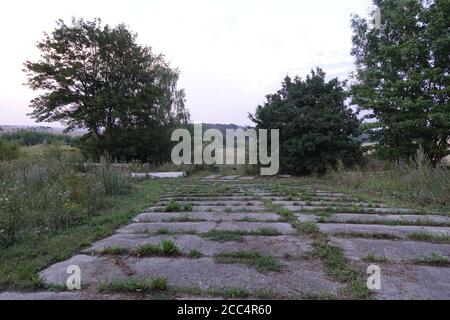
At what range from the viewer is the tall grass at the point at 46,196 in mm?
3670

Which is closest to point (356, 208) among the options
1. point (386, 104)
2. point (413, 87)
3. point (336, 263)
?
point (336, 263)

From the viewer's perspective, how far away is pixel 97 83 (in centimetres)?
1598

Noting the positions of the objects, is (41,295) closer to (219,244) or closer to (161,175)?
(219,244)

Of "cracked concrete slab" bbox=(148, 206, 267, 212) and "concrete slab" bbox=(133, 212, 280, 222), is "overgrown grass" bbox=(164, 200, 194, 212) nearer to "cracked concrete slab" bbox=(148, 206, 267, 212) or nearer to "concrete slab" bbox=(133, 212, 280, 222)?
"cracked concrete slab" bbox=(148, 206, 267, 212)

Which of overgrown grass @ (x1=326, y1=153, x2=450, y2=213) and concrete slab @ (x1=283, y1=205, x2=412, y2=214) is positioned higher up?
overgrown grass @ (x1=326, y1=153, x2=450, y2=213)

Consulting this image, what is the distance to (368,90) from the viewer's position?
975 cm

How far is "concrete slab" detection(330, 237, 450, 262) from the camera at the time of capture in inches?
111

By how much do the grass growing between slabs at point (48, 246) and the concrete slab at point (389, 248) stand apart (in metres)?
2.67

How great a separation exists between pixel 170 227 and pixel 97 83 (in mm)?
14201

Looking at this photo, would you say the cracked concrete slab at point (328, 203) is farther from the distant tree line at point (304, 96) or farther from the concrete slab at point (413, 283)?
the distant tree line at point (304, 96)

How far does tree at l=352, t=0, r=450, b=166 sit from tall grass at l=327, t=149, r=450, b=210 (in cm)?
204

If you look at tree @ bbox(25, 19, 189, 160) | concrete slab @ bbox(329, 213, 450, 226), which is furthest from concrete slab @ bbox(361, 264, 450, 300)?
tree @ bbox(25, 19, 189, 160)
